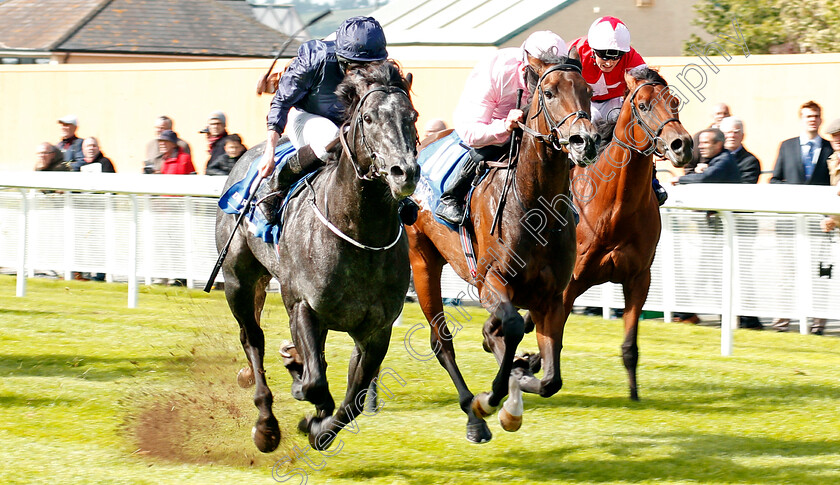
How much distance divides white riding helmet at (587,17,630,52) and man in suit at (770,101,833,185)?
11.4ft

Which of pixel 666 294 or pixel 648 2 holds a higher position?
pixel 648 2

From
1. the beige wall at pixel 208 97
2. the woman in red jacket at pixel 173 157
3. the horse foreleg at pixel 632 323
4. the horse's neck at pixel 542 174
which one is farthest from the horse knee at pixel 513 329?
the beige wall at pixel 208 97

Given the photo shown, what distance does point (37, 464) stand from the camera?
5.24m

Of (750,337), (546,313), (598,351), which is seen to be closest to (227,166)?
(598,351)

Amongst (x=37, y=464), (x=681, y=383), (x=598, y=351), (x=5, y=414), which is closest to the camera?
(x=37, y=464)

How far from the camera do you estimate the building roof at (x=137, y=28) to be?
31.4 meters

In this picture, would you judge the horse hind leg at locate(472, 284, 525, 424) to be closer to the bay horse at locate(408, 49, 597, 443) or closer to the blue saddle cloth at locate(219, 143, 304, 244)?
the bay horse at locate(408, 49, 597, 443)

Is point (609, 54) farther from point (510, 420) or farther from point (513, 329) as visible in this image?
point (510, 420)

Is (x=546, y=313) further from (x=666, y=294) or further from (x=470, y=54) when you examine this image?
(x=470, y=54)

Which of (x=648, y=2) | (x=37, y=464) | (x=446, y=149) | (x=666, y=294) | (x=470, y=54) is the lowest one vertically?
(x=37, y=464)

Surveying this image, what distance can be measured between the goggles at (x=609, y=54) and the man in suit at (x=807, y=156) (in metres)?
3.33

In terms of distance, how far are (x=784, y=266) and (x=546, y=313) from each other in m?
3.54

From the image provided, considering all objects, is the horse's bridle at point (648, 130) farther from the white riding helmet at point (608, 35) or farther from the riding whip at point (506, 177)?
the riding whip at point (506, 177)

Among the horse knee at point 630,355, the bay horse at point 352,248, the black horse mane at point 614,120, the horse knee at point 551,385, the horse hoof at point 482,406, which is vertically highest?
the black horse mane at point 614,120
